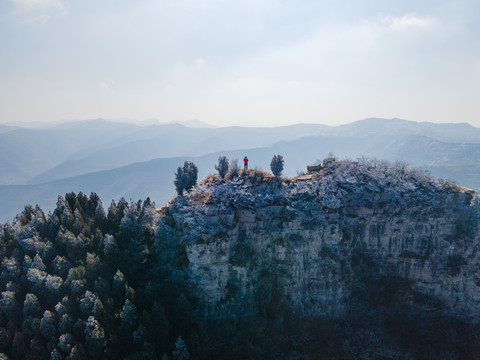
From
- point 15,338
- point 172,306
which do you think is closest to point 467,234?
point 172,306

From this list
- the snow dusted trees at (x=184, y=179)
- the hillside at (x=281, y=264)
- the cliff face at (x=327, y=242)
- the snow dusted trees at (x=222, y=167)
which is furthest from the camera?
the snow dusted trees at (x=184, y=179)

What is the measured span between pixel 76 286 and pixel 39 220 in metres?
15.4

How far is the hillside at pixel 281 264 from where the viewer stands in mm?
35688

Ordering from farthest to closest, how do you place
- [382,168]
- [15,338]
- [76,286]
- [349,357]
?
[382,168], [349,357], [76,286], [15,338]

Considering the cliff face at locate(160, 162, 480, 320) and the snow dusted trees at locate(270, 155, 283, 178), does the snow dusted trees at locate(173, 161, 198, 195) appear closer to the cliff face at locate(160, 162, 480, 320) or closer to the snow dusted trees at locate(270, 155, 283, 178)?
the cliff face at locate(160, 162, 480, 320)

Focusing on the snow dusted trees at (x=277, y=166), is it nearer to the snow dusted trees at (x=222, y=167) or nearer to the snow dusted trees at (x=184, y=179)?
the snow dusted trees at (x=222, y=167)

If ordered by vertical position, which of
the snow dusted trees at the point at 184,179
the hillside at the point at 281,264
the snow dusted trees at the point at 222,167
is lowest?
the hillside at the point at 281,264

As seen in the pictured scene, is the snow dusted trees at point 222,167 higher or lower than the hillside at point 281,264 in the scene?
higher

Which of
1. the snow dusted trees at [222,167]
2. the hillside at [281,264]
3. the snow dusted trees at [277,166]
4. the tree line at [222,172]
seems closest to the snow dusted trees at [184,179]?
the tree line at [222,172]

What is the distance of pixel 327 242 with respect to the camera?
1625 inches

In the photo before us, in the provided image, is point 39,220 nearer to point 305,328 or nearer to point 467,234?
point 305,328

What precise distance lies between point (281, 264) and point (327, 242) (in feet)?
23.6

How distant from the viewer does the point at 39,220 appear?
42.5m

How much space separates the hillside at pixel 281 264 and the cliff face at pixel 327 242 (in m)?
0.15
